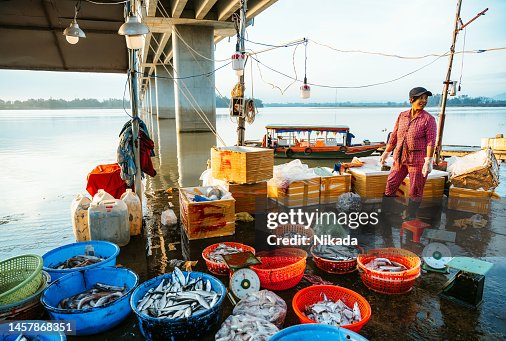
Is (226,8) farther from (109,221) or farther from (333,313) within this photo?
(333,313)

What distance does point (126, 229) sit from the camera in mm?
5008

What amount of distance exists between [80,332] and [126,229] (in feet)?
7.33

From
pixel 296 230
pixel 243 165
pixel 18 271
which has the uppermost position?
pixel 243 165

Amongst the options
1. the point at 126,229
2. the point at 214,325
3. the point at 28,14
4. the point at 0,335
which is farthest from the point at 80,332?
the point at 28,14

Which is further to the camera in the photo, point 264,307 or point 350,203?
point 350,203

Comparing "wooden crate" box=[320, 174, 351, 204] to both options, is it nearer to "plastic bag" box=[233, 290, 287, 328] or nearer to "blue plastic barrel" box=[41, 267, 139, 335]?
"plastic bag" box=[233, 290, 287, 328]

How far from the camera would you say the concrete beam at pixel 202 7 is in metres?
17.1

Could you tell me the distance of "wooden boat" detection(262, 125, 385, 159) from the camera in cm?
1938

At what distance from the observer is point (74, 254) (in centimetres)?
418

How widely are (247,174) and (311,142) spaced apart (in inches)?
594

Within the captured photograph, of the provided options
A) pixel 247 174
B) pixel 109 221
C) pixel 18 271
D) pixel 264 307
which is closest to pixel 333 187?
pixel 247 174

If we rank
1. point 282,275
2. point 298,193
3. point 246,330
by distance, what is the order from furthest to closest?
1. point 298,193
2. point 282,275
3. point 246,330

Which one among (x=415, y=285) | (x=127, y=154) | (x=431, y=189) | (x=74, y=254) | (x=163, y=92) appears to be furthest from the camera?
(x=163, y=92)

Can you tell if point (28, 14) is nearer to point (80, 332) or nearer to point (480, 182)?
point (80, 332)
